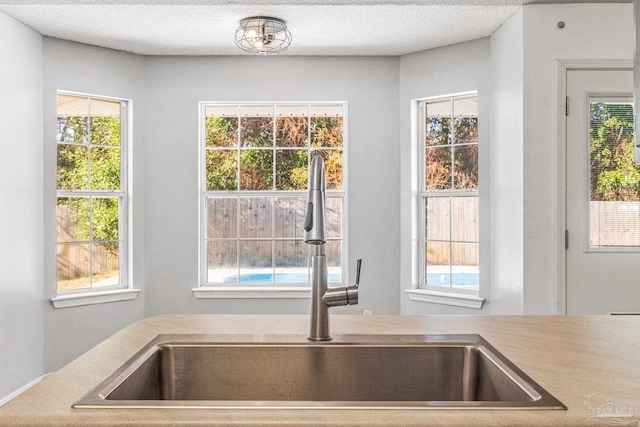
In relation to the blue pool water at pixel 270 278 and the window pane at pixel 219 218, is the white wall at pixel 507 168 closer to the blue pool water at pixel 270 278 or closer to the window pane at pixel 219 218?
the blue pool water at pixel 270 278

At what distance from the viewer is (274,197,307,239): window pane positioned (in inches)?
182

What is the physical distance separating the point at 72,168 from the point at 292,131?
1687mm

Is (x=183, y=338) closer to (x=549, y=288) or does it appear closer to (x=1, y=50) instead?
(x=549, y=288)

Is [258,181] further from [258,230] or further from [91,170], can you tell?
[91,170]

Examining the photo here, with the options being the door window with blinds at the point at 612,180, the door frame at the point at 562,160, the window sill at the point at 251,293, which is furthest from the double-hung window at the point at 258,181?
the door window with blinds at the point at 612,180

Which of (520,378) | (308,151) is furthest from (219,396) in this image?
(308,151)

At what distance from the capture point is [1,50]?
3.49 metres

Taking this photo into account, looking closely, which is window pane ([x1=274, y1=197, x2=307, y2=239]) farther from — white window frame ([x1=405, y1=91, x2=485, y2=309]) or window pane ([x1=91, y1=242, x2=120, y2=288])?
window pane ([x1=91, y1=242, x2=120, y2=288])

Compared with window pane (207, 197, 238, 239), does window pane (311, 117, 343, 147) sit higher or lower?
higher

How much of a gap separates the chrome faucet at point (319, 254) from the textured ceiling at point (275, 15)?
7.69 feet

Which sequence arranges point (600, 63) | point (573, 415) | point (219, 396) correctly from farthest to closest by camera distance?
point (600, 63), point (219, 396), point (573, 415)

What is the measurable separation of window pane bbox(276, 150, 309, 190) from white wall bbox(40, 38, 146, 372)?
109cm

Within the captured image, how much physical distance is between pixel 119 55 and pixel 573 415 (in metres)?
4.28

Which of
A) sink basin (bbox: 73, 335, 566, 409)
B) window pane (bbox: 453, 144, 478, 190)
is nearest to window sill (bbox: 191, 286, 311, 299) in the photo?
window pane (bbox: 453, 144, 478, 190)
